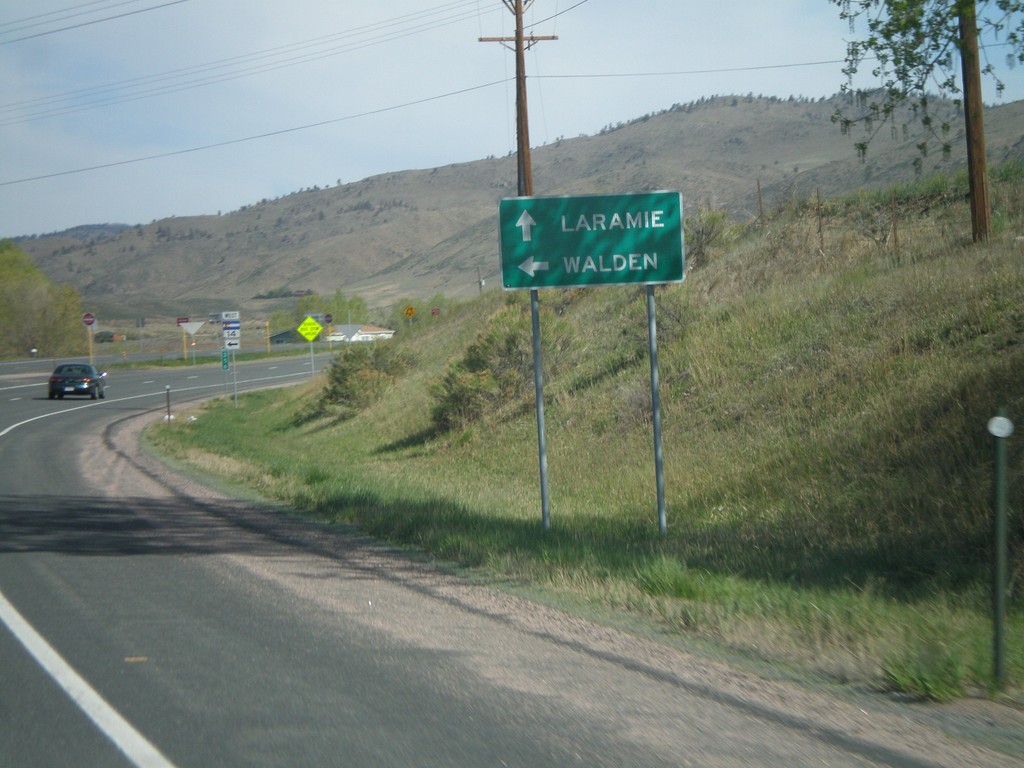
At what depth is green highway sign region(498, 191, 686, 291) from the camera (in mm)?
10859

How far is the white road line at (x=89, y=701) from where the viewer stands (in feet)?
16.3

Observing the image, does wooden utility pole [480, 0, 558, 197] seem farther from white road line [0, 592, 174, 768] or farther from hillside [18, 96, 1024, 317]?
hillside [18, 96, 1024, 317]

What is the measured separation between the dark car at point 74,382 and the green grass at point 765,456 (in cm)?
1732

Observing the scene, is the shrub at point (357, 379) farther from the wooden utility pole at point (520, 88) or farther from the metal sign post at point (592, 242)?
the metal sign post at point (592, 242)

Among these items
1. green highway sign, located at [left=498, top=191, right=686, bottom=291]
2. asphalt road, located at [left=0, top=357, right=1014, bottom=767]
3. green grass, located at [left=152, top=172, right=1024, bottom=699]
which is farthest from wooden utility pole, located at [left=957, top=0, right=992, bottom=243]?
asphalt road, located at [left=0, top=357, right=1014, bottom=767]

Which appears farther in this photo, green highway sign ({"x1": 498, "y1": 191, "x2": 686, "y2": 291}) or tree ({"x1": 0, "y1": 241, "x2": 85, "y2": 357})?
tree ({"x1": 0, "y1": 241, "x2": 85, "y2": 357})

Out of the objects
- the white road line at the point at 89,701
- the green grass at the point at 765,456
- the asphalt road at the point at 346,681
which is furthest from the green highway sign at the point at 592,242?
the white road line at the point at 89,701

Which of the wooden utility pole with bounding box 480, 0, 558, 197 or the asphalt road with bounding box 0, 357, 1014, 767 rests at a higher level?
the wooden utility pole with bounding box 480, 0, 558, 197

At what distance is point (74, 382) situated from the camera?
44.2 m

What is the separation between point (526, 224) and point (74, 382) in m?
38.8

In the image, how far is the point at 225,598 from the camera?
8344mm

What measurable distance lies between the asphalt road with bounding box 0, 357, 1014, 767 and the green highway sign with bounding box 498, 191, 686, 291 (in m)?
3.52

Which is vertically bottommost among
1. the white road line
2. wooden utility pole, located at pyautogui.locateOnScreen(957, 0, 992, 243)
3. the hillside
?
the white road line

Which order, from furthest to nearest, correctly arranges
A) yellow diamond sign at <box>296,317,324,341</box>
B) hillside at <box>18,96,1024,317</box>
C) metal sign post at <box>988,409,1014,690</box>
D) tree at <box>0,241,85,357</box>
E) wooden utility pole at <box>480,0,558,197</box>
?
hillside at <box>18,96,1024,317</box>
tree at <box>0,241,85,357</box>
yellow diamond sign at <box>296,317,324,341</box>
wooden utility pole at <box>480,0,558,197</box>
metal sign post at <box>988,409,1014,690</box>
